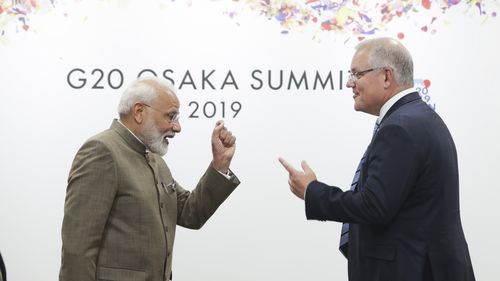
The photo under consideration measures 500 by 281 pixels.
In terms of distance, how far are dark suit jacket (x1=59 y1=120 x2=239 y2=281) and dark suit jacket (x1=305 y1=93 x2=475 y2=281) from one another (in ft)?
1.80

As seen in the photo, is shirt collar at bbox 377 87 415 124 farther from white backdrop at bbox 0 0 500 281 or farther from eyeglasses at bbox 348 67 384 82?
white backdrop at bbox 0 0 500 281

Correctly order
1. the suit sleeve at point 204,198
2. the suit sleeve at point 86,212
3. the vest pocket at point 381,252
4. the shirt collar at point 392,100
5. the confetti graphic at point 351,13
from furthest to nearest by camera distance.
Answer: the confetti graphic at point 351,13
the suit sleeve at point 204,198
the shirt collar at point 392,100
the vest pocket at point 381,252
the suit sleeve at point 86,212

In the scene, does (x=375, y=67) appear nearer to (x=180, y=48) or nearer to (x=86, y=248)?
(x=86, y=248)

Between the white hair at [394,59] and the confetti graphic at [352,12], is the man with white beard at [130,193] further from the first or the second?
the confetti graphic at [352,12]

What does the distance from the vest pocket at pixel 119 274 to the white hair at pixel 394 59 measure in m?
1.10

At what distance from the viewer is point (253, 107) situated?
3.79m

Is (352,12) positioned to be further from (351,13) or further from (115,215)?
(115,215)

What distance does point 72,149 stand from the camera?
12.6ft

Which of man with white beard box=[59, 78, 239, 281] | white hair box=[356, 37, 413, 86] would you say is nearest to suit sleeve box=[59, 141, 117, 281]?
man with white beard box=[59, 78, 239, 281]

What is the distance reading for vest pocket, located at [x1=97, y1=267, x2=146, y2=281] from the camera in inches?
86.2

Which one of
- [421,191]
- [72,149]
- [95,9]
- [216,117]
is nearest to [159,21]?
[95,9]

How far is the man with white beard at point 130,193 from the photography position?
212cm

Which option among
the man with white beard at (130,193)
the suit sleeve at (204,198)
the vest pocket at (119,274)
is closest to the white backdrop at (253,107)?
Answer: the suit sleeve at (204,198)

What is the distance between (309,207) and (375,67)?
1.82 feet
